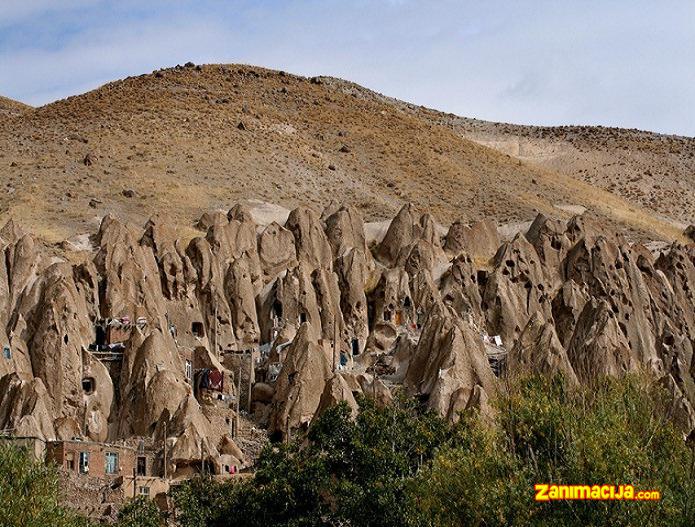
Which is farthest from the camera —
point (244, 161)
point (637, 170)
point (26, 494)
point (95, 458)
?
point (637, 170)

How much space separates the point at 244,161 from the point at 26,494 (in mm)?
84019

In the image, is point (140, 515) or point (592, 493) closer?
point (592, 493)

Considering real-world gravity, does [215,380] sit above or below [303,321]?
below

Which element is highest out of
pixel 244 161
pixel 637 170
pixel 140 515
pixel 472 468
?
pixel 244 161

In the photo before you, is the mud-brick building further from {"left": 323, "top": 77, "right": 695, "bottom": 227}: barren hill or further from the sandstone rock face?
{"left": 323, "top": 77, "right": 695, "bottom": 227}: barren hill

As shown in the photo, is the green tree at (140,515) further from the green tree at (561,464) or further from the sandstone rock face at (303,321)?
the green tree at (561,464)

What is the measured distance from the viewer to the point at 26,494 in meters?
52.0

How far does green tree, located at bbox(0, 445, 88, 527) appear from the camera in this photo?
50656 mm

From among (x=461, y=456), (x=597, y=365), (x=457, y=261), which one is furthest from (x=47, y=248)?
(x=461, y=456)

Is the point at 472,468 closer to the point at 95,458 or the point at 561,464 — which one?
the point at 561,464

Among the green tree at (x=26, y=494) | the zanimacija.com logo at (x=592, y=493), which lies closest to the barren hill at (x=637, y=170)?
the green tree at (x=26, y=494)

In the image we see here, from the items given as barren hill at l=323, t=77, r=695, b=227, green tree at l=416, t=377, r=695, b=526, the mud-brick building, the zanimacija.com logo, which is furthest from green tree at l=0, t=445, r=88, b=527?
barren hill at l=323, t=77, r=695, b=227

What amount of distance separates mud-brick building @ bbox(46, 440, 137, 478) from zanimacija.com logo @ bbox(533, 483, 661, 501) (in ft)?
87.4

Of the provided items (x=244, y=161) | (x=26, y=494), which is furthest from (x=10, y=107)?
(x=26, y=494)
